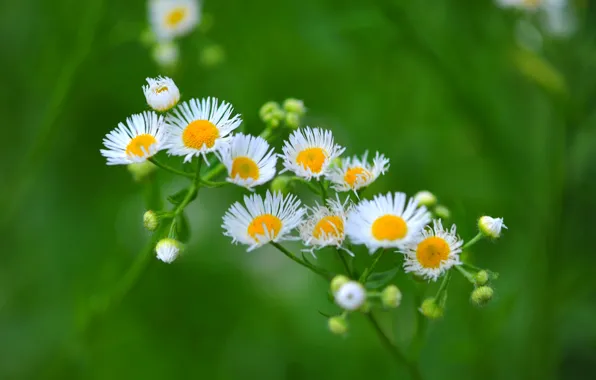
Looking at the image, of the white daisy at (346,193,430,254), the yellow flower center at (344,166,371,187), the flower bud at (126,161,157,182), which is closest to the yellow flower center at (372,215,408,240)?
the white daisy at (346,193,430,254)

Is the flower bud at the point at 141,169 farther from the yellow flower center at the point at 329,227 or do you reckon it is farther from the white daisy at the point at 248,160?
the yellow flower center at the point at 329,227

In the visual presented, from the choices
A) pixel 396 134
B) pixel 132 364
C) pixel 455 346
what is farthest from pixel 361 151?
pixel 132 364

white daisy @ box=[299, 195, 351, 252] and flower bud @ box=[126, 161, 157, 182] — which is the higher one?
flower bud @ box=[126, 161, 157, 182]

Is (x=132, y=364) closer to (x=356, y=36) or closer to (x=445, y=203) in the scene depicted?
(x=445, y=203)

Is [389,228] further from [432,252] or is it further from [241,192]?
[241,192]

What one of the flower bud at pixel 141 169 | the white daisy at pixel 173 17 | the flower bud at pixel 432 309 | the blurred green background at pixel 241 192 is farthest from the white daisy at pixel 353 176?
the white daisy at pixel 173 17

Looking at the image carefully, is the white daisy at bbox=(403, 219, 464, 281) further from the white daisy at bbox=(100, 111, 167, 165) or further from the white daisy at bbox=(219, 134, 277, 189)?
the white daisy at bbox=(100, 111, 167, 165)
